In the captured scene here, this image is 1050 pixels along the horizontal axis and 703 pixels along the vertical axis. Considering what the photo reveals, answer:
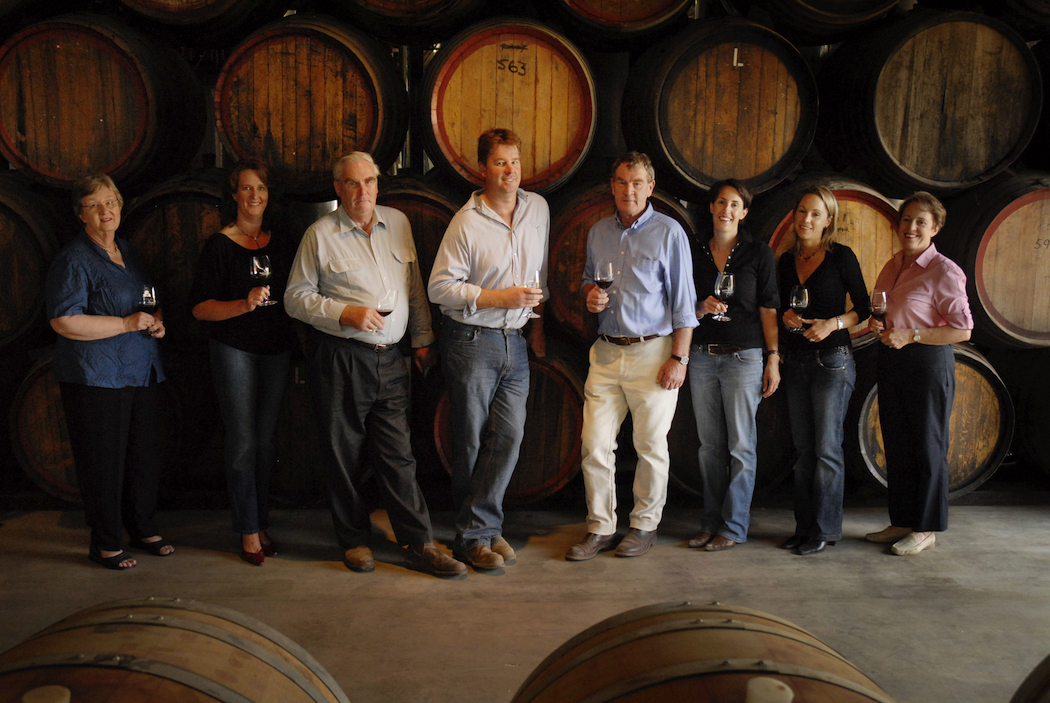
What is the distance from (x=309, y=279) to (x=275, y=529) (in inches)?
51.4

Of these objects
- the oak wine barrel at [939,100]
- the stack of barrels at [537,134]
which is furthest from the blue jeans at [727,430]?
the oak wine barrel at [939,100]

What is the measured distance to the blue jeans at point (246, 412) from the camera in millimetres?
3273

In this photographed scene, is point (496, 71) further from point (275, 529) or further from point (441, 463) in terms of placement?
point (275, 529)

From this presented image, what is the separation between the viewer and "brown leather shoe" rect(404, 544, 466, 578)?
317cm

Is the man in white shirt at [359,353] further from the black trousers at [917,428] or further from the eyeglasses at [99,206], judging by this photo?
the black trousers at [917,428]

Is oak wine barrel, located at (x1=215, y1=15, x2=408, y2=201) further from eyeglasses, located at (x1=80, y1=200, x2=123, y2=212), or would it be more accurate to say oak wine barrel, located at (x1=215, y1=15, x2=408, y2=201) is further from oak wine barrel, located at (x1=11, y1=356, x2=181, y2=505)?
oak wine barrel, located at (x1=11, y1=356, x2=181, y2=505)

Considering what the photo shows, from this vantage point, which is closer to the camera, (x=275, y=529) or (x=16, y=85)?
(x=16, y=85)

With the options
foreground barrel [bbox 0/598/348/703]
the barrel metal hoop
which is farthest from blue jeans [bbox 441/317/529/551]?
the barrel metal hoop

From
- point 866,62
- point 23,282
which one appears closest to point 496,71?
point 866,62

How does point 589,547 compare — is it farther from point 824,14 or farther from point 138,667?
point 824,14

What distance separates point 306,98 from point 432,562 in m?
2.15

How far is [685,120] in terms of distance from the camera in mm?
3555

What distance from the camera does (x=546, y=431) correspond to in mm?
3723

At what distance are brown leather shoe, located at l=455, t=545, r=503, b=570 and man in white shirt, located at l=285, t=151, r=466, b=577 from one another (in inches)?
3.3
